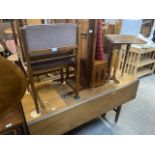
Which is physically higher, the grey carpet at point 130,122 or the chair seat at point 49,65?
the chair seat at point 49,65

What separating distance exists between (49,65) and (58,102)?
358 mm

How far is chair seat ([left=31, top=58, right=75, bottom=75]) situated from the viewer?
1122 millimetres

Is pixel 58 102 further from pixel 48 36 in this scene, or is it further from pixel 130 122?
pixel 130 122

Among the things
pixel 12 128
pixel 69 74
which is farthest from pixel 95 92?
pixel 12 128

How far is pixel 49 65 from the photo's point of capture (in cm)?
119

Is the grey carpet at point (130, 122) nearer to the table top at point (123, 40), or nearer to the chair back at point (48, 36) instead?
the table top at point (123, 40)

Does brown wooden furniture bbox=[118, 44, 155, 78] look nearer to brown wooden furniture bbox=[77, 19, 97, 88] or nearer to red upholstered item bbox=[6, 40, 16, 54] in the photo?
brown wooden furniture bbox=[77, 19, 97, 88]

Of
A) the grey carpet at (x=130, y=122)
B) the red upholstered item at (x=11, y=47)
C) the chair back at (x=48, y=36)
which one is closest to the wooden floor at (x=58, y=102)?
the grey carpet at (x=130, y=122)

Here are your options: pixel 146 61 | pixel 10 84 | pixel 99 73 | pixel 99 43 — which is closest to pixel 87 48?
pixel 99 43

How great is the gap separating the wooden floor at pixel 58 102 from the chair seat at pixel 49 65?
1.01ft

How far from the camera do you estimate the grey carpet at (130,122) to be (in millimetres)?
1781

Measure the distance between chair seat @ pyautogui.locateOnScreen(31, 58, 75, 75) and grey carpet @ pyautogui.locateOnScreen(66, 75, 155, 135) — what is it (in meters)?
0.98
